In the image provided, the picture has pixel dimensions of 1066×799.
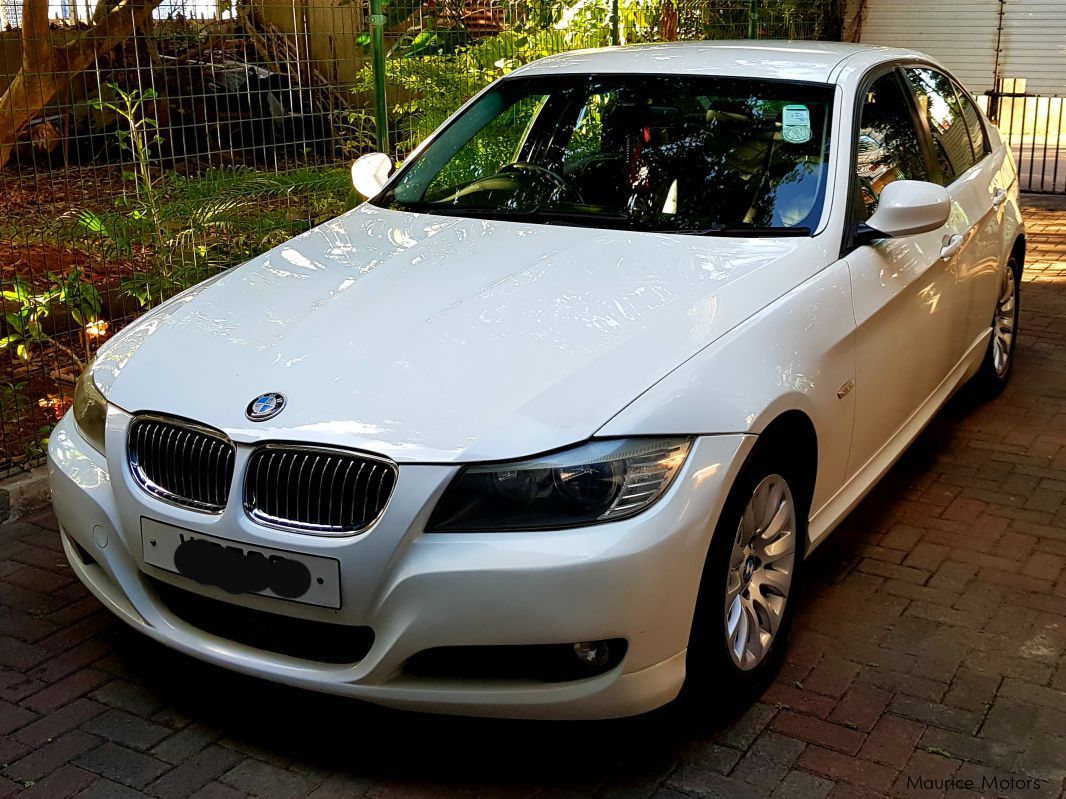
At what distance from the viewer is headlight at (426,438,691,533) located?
272cm

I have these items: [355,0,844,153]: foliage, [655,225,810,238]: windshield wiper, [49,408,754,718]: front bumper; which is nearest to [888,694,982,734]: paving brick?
[49,408,754,718]: front bumper

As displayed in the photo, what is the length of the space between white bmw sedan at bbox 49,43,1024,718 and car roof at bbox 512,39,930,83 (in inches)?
1.0

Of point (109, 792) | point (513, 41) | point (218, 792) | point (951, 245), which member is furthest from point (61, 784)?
point (513, 41)

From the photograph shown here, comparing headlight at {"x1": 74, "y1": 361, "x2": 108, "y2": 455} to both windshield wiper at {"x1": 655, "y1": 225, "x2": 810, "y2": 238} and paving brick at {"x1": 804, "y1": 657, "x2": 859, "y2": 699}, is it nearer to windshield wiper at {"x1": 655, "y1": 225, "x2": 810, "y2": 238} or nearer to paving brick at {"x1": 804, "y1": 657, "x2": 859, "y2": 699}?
windshield wiper at {"x1": 655, "y1": 225, "x2": 810, "y2": 238}

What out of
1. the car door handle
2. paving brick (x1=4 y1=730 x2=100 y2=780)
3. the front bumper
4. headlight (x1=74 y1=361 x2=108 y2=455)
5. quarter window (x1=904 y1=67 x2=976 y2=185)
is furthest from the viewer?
quarter window (x1=904 y1=67 x2=976 y2=185)

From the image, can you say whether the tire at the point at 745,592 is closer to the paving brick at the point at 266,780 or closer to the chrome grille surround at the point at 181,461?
the paving brick at the point at 266,780

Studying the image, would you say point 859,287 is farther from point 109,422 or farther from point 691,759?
point 109,422

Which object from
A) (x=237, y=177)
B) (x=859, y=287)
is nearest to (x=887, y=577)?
(x=859, y=287)

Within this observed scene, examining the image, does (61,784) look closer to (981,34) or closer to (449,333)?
(449,333)

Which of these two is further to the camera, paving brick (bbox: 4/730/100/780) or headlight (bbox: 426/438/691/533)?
paving brick (bbox: 4/730/100/780)

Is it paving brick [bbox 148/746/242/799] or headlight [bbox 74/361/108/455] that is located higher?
headlight [bbox 74/361/108/455]

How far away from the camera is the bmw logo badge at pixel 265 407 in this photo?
291 cm

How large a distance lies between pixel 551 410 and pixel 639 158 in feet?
5.29

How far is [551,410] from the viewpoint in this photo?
9.27ft
